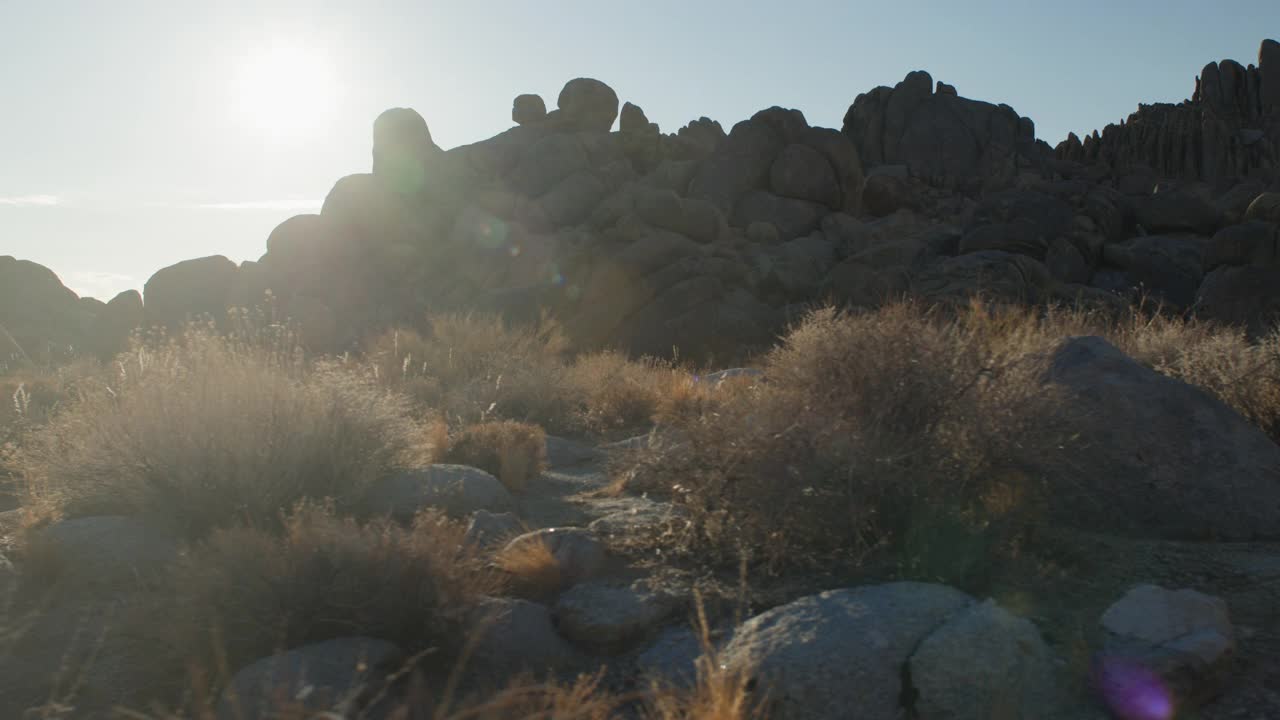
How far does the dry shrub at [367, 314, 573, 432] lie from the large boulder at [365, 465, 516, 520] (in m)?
2.50

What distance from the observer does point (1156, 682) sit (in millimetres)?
3283

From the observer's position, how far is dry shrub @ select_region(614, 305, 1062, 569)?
4.80 m

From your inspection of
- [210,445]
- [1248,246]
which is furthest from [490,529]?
[1248,246]

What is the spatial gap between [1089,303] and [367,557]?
1839cm

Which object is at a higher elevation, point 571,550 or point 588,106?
point 588,106

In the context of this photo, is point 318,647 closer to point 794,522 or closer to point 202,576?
point 202,576

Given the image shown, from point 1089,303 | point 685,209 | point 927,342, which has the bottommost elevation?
point 1089,303

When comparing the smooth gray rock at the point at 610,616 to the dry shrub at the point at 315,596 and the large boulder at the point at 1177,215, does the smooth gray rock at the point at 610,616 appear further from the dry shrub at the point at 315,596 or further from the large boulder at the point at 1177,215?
the large boulder at the point at 1177,215

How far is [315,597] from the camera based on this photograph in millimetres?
3914

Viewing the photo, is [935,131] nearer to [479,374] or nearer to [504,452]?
[479,374]

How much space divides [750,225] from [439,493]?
118 feet

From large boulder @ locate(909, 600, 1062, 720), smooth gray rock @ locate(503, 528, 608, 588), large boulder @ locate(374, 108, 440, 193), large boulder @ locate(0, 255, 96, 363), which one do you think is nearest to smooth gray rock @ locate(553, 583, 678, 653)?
smooth gray rock @ locate(503, 528, 608, 588)

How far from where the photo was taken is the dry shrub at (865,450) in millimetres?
4797

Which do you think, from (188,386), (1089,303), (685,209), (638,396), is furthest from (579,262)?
(188,386)
